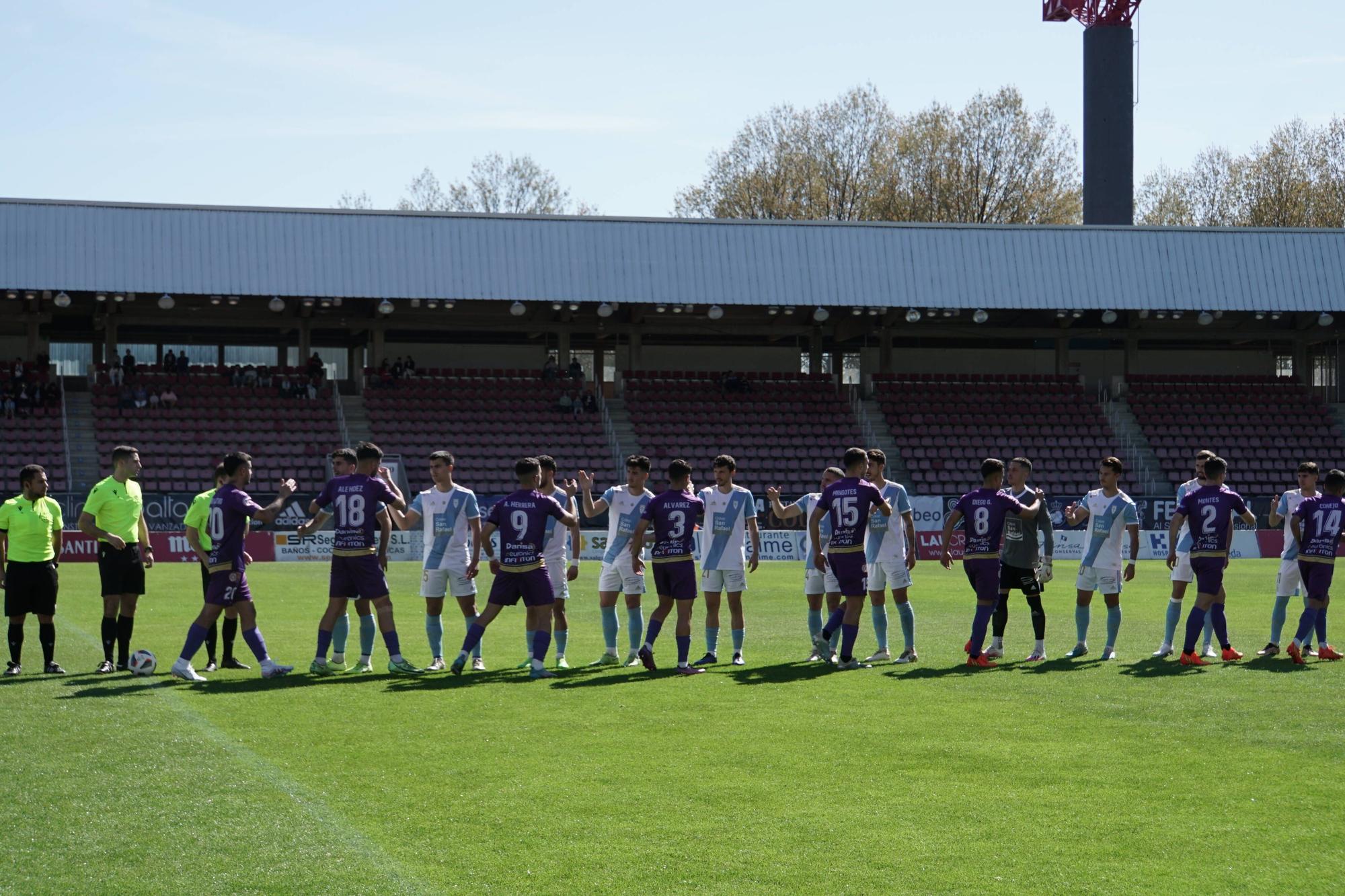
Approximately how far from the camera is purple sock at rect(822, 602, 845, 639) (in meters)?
13.8

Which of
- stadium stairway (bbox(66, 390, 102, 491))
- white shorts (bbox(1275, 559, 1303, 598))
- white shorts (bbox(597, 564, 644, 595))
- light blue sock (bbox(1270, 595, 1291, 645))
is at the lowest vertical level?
light blue sock (bbox(1270, 595, 1291, 645))

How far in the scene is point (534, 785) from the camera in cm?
859

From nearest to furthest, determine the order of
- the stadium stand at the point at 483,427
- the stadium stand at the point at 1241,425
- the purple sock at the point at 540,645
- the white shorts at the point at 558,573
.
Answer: the purple sock at the point at 540,645, the white shorts at the point at 558,573, the stadium stand at the point at 483,427, the stadium stand at the point at 1241,425

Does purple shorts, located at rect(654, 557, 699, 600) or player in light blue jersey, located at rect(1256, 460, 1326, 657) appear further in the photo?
player in light blue jersey, located at rect(1256, 460, 1326, 657)

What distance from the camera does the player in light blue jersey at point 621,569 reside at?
557 inches

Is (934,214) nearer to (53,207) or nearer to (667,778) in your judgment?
(53,207)

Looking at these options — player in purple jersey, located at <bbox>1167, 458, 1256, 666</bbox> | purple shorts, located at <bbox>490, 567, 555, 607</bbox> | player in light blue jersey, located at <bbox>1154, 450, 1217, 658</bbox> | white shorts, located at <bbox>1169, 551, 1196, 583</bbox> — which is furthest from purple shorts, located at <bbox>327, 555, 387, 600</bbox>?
white shorts, located at <bbox>1169, 551, 1196, 583</bbox>

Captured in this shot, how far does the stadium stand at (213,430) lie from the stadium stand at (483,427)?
1848mm

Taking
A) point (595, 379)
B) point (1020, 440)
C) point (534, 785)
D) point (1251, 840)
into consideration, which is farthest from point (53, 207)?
point (1251, 840)

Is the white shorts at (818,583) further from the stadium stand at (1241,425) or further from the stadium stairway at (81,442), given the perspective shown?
the stadium stand at (1241,425)

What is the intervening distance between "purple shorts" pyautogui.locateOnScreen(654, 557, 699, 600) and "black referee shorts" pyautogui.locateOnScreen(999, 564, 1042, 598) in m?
3.21

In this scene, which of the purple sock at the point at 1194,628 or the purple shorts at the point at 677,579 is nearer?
the purple shorts at the point at 677,579

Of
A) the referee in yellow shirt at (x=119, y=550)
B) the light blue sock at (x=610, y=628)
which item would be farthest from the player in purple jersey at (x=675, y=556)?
the referee in yellow shirt at (x=119, y=550)

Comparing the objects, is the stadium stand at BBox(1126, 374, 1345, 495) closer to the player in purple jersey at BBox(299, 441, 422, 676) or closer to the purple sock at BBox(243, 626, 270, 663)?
Result: the player in purple jersey at BBox(299, 441, 422, 676)
